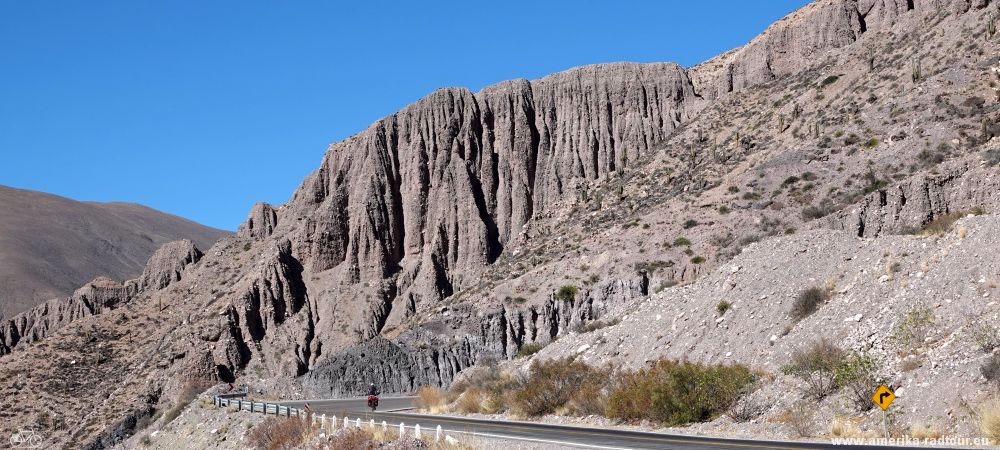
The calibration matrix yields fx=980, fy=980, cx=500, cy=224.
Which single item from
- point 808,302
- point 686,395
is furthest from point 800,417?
point 808,302

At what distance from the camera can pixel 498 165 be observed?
89.1 m

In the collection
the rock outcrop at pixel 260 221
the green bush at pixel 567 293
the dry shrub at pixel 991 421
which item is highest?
the rock outcrop at pixel 260 221

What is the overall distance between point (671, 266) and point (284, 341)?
36.8 meters

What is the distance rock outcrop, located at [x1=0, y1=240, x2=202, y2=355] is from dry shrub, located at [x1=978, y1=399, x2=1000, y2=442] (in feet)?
305

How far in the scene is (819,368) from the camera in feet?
86.1

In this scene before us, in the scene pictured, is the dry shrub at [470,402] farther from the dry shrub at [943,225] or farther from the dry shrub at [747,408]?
the dry shrub at [943,225]

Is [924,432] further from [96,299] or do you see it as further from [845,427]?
[96,299]

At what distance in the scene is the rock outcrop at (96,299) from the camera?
4050 inches

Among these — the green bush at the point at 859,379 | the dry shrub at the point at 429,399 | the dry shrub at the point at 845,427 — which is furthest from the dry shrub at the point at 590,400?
the dry shrub at the point at 429,399

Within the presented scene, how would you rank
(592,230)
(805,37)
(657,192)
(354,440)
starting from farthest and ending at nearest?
(805,37) → (657,192) → (592,230) → (354,440)

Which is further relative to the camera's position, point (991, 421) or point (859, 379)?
point (859, 379)

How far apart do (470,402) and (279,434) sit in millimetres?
9989

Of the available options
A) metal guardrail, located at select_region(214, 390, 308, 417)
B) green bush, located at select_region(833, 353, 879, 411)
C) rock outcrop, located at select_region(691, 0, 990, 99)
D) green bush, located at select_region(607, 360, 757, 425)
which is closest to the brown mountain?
rock outcrop, located at select_region(691, 0, 990, 99)

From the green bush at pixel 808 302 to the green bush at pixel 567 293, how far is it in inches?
1024
